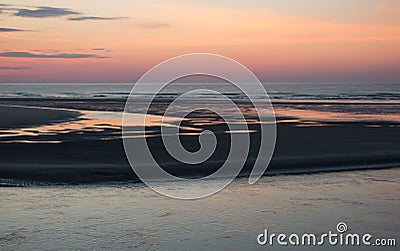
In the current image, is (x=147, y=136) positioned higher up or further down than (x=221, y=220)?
higher up

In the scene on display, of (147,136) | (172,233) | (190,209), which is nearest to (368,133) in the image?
(147,136)

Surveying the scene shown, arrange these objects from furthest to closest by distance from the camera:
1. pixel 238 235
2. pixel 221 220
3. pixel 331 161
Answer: pixel 331 161, pixel 221 220, pixel 238 235

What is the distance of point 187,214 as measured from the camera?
11.3m

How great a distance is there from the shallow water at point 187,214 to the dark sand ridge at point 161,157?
195 cm

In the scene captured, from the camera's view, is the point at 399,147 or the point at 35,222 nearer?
the point at 35,222

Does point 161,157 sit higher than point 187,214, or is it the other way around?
point 161,157

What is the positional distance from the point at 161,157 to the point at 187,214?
310 inches

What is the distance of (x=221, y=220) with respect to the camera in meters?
10.8

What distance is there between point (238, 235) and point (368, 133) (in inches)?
750

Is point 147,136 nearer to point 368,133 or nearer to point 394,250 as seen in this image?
point 368,133

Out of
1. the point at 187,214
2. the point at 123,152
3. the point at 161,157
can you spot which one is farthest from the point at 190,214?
the point at 123,152

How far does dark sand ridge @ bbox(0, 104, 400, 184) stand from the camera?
1597 cm

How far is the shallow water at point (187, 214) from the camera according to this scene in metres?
9.44

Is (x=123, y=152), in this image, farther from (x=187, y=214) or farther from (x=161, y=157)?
(x=187, y=214)
